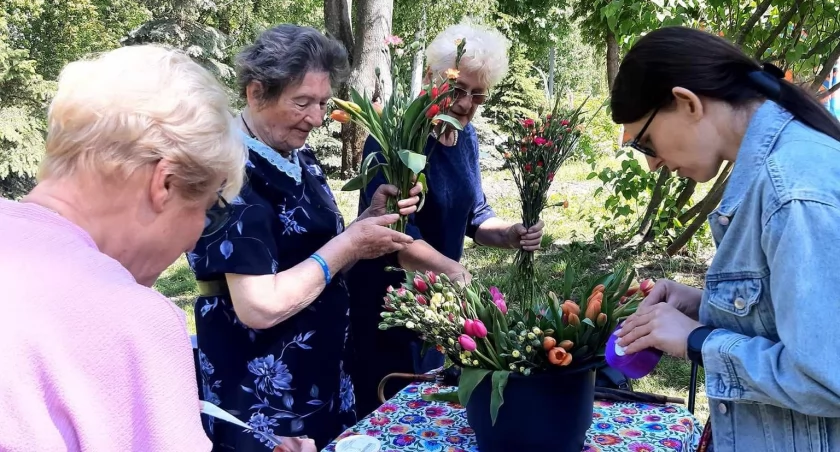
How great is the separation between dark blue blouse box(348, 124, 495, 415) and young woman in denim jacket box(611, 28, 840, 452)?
107cm

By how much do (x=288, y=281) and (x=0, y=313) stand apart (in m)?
0.93

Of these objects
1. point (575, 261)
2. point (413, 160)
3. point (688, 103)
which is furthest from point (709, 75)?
point (575, 261)

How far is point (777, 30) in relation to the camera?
4.84 meters

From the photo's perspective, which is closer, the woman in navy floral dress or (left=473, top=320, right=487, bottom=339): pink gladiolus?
(left=473, top=320, right=487, bottom=339): pink gladiolus

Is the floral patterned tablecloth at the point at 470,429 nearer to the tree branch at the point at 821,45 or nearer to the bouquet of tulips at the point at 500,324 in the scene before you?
the bouquet of tulips at the point at 500,324

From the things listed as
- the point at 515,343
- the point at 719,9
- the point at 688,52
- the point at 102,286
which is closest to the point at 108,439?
the point at 102,286

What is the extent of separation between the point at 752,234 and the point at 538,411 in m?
0.54

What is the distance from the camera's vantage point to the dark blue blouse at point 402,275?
7.73 feet

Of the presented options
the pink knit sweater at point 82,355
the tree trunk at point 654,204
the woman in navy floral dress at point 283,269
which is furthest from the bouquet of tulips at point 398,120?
the tree trunk at point 654,204

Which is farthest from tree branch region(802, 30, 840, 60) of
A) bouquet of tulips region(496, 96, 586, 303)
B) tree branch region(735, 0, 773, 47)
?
bouquet of tulips region(496, 96, 586, 303)

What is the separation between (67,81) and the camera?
105cm

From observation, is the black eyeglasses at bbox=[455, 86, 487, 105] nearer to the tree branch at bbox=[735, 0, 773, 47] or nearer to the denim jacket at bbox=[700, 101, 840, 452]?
the denim jacket at bbox=[700, 101, 840, 452]

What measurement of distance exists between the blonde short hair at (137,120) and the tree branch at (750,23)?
15.4ft

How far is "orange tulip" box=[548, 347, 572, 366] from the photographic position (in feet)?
4.37
